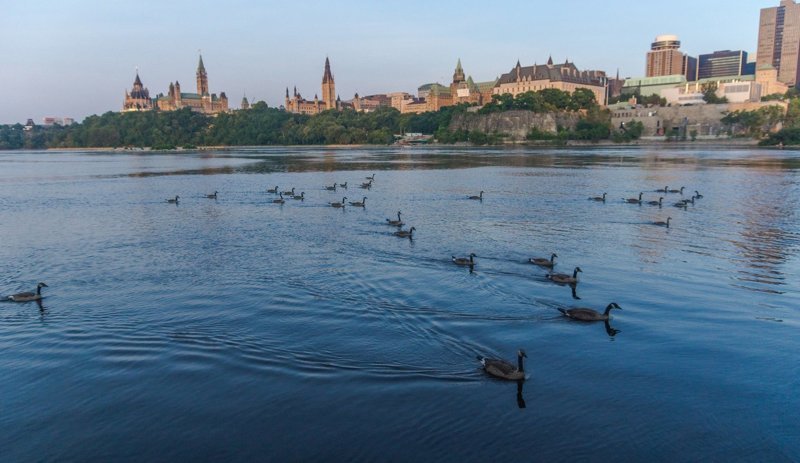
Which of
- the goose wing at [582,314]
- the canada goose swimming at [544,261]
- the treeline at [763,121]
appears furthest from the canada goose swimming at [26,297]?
the treeline at [763,121]

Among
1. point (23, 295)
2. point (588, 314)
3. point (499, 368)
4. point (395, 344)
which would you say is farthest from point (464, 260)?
point (23, 295)

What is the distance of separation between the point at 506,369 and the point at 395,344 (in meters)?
3.91

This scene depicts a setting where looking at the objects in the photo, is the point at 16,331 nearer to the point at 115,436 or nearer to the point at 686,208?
the point at 115,436

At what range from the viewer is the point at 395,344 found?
18.5 m

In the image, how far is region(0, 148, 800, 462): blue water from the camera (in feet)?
44.8

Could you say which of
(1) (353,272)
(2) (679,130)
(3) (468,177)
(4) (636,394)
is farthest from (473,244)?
(2) (679,130)

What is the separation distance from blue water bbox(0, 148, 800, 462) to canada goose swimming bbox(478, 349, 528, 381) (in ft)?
0.89

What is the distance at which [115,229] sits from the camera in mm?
39969

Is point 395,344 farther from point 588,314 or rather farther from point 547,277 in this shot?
point 547,277

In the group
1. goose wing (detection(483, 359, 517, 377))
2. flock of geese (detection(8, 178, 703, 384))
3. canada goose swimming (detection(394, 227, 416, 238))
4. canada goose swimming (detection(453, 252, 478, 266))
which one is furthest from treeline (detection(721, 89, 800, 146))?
goose wing (detection(483, 359, 517, 377))

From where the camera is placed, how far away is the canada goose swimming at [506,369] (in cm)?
1616

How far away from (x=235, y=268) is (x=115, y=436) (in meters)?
15.1

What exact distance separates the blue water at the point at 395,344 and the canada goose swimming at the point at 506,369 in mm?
271

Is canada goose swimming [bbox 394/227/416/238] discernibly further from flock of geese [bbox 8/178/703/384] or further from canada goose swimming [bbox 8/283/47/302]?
canada goose swimming [bbox 8/283/47/302]
